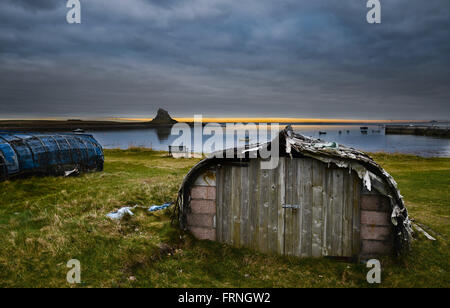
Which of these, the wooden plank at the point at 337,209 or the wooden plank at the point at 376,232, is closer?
the wooden plank at the point at 376,232

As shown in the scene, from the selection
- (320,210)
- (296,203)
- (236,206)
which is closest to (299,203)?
(296,203)

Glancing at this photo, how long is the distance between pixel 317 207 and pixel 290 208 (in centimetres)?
64

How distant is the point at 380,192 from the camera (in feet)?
19.8

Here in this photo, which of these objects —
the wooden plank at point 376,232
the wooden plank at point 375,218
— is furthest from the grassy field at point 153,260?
the wooden plank at point 375,218

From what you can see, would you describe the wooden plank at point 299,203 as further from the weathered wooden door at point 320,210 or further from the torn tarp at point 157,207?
the torn tarp at point 157,207

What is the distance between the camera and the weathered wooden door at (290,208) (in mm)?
6387

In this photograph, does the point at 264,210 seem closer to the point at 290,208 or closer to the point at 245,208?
the point at 245,208

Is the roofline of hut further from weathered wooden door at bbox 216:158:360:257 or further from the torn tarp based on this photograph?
the torn tarp

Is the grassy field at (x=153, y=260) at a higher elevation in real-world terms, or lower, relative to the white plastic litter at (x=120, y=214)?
A: lower

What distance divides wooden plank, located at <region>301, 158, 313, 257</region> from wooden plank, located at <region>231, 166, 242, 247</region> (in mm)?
1592

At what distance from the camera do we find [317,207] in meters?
6.49

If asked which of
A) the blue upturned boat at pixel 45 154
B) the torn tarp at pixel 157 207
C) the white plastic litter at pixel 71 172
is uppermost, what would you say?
the blue upturned boat at pixel 45 154

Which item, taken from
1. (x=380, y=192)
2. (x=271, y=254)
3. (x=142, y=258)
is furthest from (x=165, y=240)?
(x=380, y=192)

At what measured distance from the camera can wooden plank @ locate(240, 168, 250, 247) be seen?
22.4 feet
